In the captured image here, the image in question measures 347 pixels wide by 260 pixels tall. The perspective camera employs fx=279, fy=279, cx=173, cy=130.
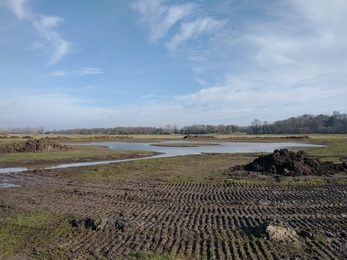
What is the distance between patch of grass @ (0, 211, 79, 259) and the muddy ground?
0.95 ft

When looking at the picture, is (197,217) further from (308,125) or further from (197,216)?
(308,125)

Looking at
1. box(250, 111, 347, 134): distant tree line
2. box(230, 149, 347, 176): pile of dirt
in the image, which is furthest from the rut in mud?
box(250, 111, 347, 134): distant tree line

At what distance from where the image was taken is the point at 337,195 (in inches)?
510

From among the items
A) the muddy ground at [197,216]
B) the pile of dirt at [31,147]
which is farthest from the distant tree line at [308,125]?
the muddy ground at [197,216]

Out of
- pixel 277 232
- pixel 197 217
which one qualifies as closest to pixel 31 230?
pixel 197 217

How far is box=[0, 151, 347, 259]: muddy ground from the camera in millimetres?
6777

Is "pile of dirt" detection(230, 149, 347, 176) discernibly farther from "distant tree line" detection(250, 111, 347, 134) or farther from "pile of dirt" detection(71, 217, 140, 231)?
"distant tree line" detection(250, 111, 347, 134)

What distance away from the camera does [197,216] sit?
970 centimetres

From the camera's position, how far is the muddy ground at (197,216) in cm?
678

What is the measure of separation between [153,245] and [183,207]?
4.14 metres

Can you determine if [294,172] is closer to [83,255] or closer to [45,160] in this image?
[83,255]

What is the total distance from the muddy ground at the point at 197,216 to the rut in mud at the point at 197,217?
2 cm

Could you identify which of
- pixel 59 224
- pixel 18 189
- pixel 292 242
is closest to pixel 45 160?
pixel 18 189

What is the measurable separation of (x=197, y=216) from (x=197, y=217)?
0.13m
